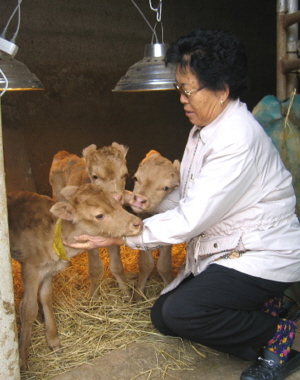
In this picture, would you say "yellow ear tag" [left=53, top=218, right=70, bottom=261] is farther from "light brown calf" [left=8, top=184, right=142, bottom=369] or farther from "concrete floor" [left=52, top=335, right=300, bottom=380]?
"concrete floor" [left=52, top=335, right=300, bottom=380]

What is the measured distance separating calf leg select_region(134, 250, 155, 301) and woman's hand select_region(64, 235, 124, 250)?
53.5 inches

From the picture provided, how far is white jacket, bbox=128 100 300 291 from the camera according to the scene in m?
3.72

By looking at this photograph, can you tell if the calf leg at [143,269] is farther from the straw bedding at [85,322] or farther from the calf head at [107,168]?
the calf head at [107,168]

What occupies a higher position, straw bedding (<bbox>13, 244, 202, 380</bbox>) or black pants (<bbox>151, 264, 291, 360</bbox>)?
black pants (<bbox>151, 264, 291, 360</bbox>)

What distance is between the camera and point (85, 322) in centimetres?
511

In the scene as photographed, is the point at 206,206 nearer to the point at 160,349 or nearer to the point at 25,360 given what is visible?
the point at 160,349

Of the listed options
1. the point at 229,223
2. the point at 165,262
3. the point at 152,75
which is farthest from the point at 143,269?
the point at 152,75

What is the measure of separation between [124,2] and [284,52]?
411 cm

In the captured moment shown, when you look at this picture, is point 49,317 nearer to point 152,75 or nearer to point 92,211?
point 92,211

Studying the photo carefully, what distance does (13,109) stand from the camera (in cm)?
818

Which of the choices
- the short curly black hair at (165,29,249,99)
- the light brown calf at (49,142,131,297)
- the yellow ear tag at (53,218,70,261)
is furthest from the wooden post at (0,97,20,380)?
the light brown calf at (49,142,131,297)

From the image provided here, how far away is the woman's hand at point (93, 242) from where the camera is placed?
410cm

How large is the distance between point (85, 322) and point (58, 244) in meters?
1.08

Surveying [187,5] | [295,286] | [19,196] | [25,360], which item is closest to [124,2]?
[187,5]
